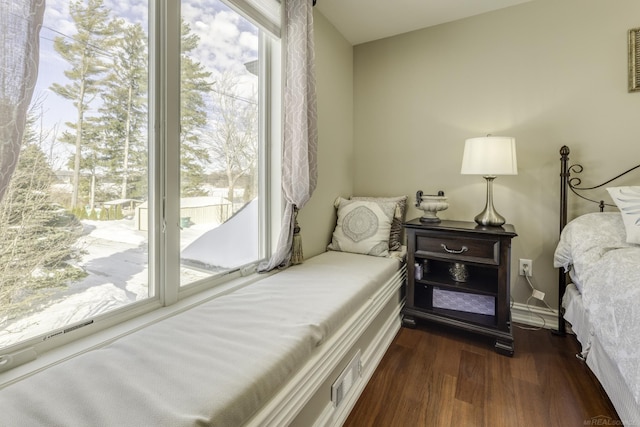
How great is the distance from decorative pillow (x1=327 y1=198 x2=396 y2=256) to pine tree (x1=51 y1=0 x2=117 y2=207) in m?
1.64

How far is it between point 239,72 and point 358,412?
71.5 inches

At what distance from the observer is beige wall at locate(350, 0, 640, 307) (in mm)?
1841

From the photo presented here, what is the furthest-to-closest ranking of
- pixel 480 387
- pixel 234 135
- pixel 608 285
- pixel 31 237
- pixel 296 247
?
pixel 296 247 → pixel 234 135 → pixel 480 387 → pixel 608 285 → pixel 31 237

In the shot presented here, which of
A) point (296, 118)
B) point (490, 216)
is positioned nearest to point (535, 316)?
point (490, 216)

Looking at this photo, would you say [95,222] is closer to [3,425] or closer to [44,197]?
[44,197]

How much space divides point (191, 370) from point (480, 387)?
1.40 meters

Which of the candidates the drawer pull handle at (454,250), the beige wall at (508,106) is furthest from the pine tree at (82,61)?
the drawer pull handle at (454,250)

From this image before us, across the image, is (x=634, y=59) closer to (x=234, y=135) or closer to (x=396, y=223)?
(x=396, y=223)

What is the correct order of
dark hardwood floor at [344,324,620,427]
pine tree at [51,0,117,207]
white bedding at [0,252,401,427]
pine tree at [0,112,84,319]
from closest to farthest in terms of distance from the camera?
1. white bedding at [0,252,401,427]
2. pine tree at [0,112,84,319]
3. pine tree at [51,0,117,207]
4. dark hardwood floor at [344,324,620,427]

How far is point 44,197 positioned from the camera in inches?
35.4

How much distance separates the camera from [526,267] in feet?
6.82

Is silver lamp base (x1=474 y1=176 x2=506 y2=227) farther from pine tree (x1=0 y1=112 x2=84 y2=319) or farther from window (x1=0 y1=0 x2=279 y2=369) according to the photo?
pine tree (x1=0 y1=112 x2=84 y2=319)

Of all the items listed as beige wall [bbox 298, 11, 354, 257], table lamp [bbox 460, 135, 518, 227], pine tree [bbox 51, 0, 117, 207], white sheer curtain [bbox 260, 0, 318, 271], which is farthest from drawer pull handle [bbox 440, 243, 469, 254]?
pine tree [bbox 51, 0, 117, 207]

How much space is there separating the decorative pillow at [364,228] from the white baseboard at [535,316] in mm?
1072
